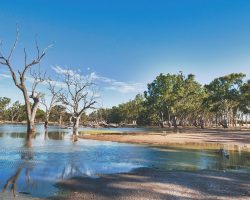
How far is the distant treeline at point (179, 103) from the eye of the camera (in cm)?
8765

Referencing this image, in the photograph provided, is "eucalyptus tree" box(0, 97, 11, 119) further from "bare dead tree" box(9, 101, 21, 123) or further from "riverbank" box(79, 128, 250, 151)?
"riverbank" box(79, 128, 250, 151)

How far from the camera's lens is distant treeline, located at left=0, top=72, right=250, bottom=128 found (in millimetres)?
87650

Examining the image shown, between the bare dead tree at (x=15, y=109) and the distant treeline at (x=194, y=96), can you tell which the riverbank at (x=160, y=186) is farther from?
the bare dead tree at (x=15, y=109)

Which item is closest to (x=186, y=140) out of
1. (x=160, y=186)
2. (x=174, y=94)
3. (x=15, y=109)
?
(x=160, y=186)

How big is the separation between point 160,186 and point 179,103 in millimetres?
101632

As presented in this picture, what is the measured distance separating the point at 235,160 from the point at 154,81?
311ft

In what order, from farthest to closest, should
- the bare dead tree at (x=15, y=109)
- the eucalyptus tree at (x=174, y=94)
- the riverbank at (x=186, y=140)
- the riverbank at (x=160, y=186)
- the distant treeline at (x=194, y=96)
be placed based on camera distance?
the bare dead tree at (x=15, y=109), the eucalyptus tree at (x=174, y=94), the distant treeline at (x=194, y=96), the riverbank at (x=186, y=140), the riverbank at (x=160, y=186)

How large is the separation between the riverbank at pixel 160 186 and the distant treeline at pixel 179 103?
72.4 meters

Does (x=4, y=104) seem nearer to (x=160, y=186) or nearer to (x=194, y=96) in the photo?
(x=194, y=96)

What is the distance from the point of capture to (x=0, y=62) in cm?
4619

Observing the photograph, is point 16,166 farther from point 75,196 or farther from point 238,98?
point 238,98

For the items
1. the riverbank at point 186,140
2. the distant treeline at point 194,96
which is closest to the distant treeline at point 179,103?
the distant treeline at point 194,96

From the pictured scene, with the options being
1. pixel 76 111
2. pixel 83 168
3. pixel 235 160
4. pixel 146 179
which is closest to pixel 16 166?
pixel 83 168

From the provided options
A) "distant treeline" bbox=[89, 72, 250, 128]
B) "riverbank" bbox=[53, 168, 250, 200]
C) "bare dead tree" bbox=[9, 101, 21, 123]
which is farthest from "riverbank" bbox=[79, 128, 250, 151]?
"bare dead tree" bbox=[9, 101, 21, 123]
